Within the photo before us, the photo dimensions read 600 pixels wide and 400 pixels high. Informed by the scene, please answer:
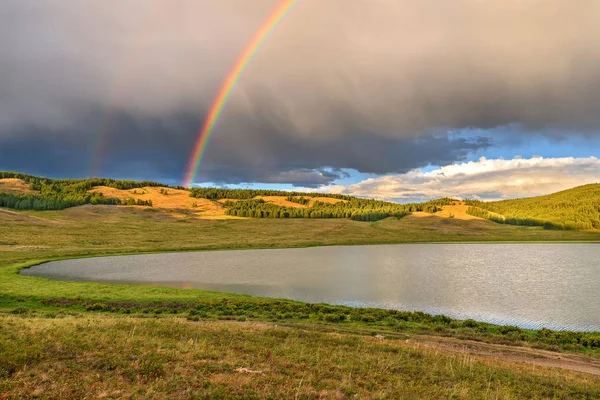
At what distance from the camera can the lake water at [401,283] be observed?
35469 mm

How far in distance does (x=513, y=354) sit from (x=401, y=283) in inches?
1197

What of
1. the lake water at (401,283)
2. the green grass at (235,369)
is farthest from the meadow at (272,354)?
the lake water at (401,283)

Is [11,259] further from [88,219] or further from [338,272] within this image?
[88,219]

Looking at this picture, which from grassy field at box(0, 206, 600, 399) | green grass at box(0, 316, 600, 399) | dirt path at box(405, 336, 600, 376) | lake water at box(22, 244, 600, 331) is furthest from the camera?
lake water at box(22, 244, 600, 331)

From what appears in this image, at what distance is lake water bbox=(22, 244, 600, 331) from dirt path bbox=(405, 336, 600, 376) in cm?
932

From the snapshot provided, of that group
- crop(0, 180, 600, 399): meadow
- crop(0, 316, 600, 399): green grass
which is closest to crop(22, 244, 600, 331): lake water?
crop(0, 180, 600, 399): meadow

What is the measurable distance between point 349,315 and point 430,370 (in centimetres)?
1596

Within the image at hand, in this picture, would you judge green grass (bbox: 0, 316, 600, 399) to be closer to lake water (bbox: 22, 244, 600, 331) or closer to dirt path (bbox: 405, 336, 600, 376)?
dirt path (bbox: 405, 336, 600, 376)

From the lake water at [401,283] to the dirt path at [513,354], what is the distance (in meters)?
9.32

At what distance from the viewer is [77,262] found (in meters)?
77.2

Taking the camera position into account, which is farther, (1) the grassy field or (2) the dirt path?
(2) the dirt path

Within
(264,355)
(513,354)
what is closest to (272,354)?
(264,355)

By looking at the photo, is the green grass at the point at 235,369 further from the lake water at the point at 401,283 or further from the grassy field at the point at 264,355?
the lake water at the point at 401,283

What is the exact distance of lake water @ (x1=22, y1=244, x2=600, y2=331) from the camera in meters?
35.5
